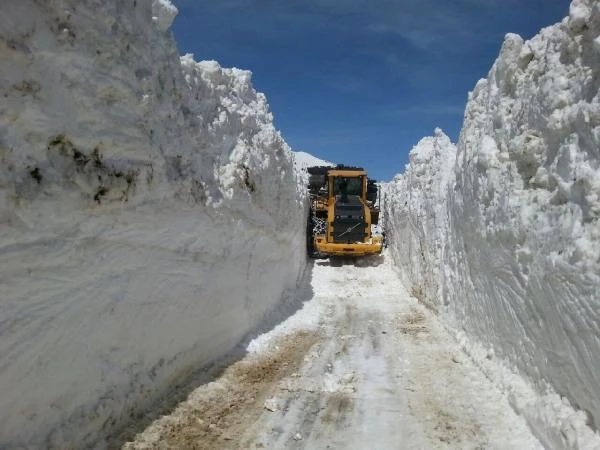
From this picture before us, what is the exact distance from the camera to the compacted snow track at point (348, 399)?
4.95 meters

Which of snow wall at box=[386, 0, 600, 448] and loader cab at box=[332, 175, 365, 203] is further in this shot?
loader cab at box=[332, 175, 365, 203]

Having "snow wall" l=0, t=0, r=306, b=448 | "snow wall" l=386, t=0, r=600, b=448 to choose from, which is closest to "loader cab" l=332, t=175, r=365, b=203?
"snow wall" l=386, t=0, r=600, b=448

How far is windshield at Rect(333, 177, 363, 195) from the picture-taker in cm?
1908

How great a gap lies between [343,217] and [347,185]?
2104 millimetres

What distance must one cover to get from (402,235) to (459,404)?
10.2m

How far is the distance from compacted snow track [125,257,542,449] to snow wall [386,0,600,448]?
572 millimetres

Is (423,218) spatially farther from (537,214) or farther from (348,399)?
(348,399)

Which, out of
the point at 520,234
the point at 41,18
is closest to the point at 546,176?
the point at 520,234

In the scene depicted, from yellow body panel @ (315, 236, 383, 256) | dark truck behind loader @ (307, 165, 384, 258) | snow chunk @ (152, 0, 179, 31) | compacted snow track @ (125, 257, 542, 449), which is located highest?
snow chunk @ (152, 0, 179, 31)

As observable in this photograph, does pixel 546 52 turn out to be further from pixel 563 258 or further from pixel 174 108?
pixel 174 108

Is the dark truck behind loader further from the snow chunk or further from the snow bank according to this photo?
the snow chunk

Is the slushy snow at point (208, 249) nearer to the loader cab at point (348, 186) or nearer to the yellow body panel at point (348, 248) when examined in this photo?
the yellow body panel at point (348, 248)

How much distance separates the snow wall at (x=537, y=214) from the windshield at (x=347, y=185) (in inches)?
384

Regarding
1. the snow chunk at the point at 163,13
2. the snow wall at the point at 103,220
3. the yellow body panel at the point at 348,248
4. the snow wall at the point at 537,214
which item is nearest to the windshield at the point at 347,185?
the yellow body panel at the point at 348,248
